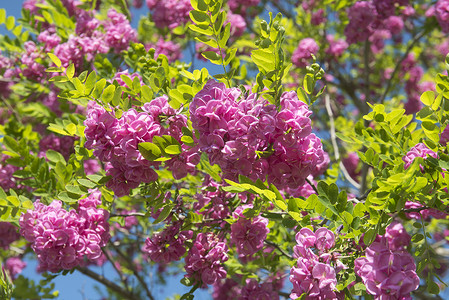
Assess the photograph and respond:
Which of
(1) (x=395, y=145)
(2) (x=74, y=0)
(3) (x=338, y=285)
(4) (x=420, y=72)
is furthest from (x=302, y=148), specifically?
(4) (x=420, y=72)

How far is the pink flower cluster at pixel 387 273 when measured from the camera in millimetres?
1465

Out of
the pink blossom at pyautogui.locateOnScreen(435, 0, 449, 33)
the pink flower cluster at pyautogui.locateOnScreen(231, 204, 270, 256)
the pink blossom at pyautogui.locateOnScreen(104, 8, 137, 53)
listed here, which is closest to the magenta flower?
the pink flower cluster at pyautogui.locateOnScreen(231, 204, 270, 256)

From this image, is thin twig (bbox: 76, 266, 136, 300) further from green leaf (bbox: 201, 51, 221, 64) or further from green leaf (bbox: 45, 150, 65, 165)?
green leaf (bbox: 201, 51, 221, 64)

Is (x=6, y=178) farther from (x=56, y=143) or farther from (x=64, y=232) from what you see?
(x=64, y=232)

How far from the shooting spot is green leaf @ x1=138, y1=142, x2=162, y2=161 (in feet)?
5.51

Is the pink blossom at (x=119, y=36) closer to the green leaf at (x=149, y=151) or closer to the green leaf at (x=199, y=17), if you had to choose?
the green leaf at (x=199, y=17)

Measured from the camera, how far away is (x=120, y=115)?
1.84 m

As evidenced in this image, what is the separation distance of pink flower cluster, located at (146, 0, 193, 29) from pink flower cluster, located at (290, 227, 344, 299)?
115 inches

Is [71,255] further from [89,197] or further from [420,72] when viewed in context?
[420,72]

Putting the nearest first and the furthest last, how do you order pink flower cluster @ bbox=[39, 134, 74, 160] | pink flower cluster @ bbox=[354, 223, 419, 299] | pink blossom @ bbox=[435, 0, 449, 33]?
pink flower cluster @ bbox=[354, 223, 419, 299] < pink flower cluster @ bbox=[39, 134, 74, 160] < pink blossom @ bbox=[435, 0, 449, 33]

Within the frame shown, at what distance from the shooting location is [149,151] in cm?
171

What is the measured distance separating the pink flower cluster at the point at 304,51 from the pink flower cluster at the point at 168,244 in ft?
9.56

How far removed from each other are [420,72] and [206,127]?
6.00 m

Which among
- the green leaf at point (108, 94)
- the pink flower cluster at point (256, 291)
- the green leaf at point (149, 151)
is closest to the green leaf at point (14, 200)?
the green leaf at point (108, 94)
